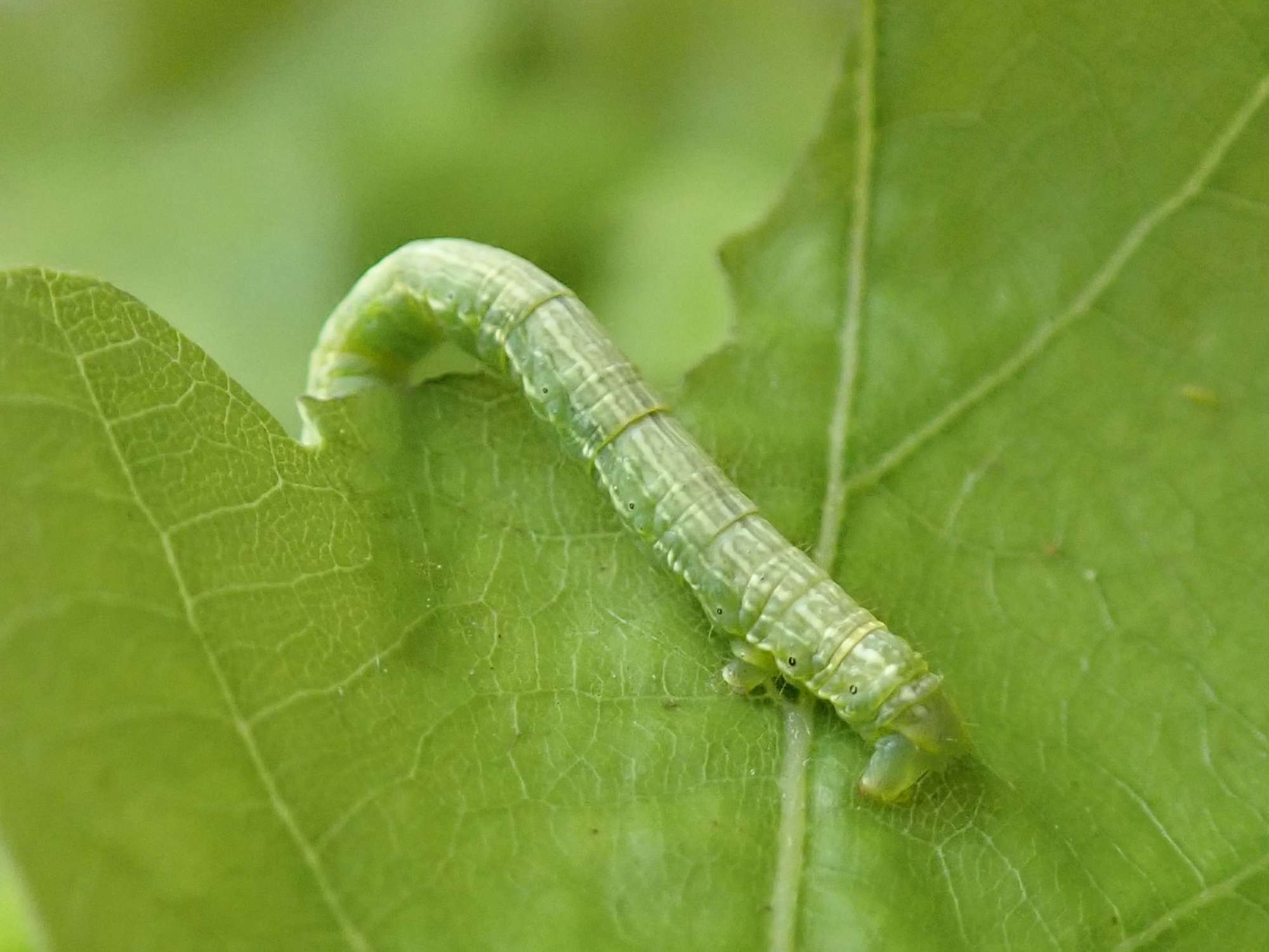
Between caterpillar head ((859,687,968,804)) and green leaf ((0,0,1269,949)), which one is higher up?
green leaf ((0,0,1269,949))

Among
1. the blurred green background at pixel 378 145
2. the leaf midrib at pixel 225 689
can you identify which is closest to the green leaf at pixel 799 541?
the leaf midrib at pixel 225 689

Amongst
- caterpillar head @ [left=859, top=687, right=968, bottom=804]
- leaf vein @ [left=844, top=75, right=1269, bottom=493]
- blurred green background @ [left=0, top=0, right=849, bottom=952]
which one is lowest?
caterpillar head @ [left=859, top=687, right=968, bottom=804]

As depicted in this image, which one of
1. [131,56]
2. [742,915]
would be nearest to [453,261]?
[742,915]

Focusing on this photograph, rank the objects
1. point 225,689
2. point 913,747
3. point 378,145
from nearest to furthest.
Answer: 1. point 225,689
2. point 913,747
3. point 378,145

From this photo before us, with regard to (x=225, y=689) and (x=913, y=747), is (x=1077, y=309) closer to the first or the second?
(x=913, y=747)

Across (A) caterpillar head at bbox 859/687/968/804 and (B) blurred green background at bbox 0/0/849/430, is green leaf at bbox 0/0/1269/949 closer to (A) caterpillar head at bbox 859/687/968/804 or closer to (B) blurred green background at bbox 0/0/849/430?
(A) caterpillar head at bbox 859/687/968/804

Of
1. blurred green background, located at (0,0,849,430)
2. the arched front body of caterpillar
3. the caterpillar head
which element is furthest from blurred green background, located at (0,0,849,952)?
the caterpillar head

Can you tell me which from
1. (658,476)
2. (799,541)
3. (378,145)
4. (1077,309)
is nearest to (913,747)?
(799,541)
